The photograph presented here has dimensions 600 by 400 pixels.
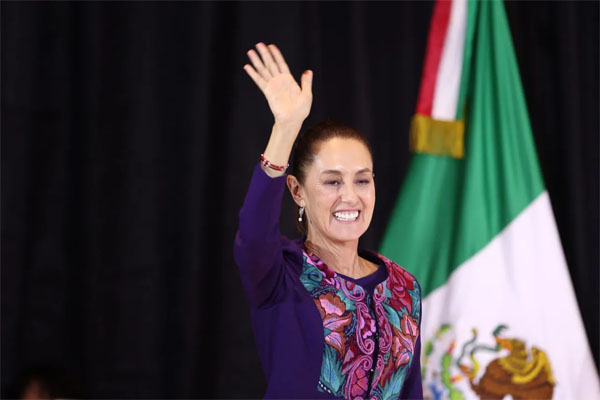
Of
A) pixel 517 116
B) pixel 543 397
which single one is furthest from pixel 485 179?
pixel 543 397

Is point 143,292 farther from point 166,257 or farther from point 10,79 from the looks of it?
point 10,79

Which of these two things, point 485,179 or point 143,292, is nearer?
point 143,292

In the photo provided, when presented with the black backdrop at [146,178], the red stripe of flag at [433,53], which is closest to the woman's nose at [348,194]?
the black backdrop at [146,178]

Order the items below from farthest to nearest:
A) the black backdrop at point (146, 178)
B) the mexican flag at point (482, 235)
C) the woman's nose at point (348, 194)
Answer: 1. the mexican flag at point (482, 235)
2. the black backdrop at point (146, 178)
3. the woman's nose at point (348, 194)


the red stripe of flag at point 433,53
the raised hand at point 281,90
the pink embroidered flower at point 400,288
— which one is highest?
the red stripe of flag at point 433,53

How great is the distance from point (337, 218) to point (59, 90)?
137cm

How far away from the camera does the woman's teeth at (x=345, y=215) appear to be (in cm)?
158

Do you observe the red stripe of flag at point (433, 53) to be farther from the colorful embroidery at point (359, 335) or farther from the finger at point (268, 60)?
the finger at point (268, 60)

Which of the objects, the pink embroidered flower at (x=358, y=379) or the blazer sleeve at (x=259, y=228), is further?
the pink embroidered flower at (x=358, y=379)

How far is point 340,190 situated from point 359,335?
0.32m

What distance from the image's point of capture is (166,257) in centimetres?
259

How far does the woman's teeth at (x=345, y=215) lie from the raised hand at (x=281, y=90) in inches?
11.0

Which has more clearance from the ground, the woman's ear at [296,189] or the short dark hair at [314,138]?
the short dark hair at [314,138]

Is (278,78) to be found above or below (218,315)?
above
